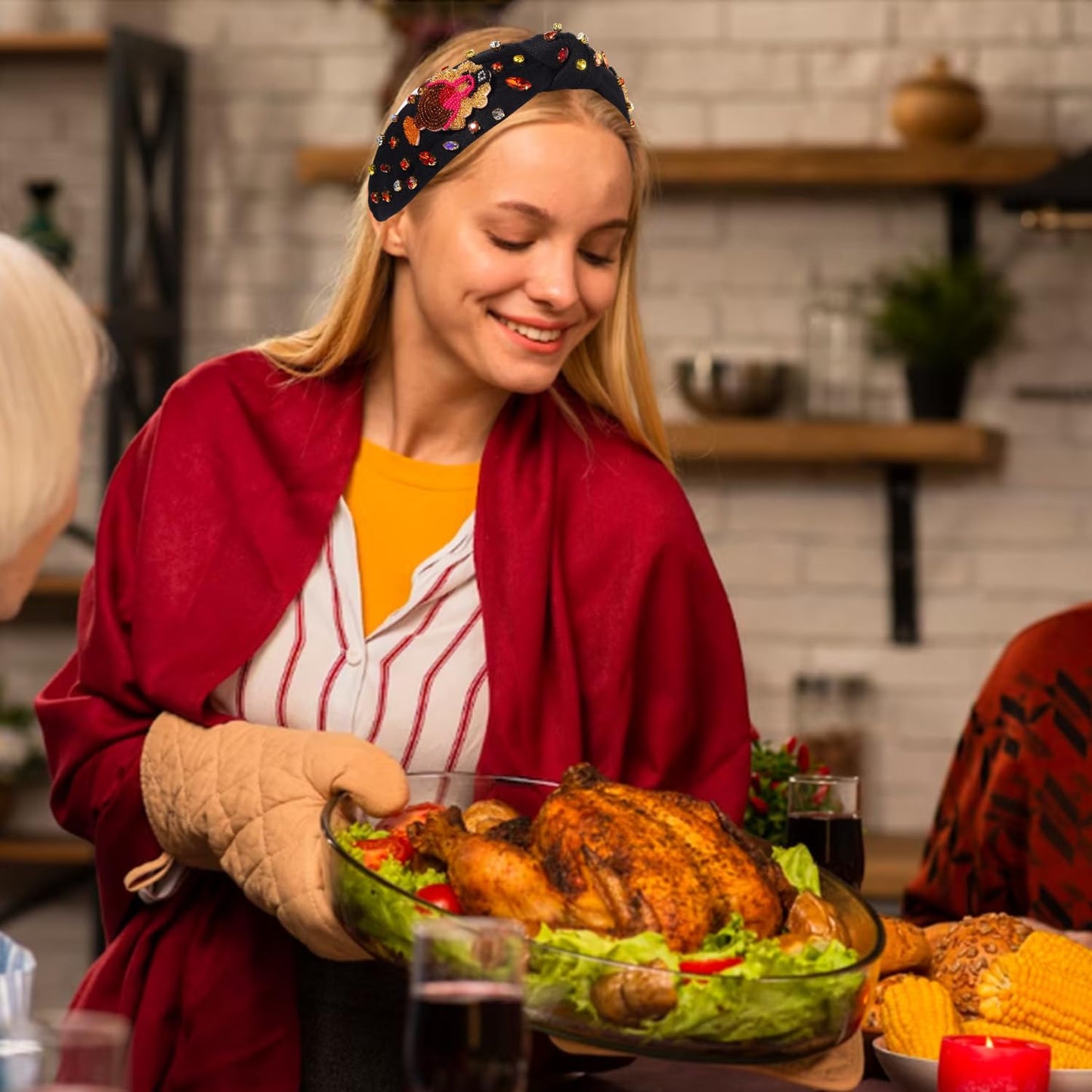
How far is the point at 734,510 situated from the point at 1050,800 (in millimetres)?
1941

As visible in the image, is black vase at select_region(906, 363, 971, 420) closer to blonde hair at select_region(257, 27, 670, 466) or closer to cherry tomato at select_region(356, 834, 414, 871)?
blonde hair at select_region(257, 27, 670, 466)

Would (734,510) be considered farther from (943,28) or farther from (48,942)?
→ (48,942)

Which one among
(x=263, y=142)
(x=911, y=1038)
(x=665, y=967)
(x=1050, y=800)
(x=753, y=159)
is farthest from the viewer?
(x=263, y=142)

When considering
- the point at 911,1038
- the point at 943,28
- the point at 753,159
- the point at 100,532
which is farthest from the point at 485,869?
the point at 943,28

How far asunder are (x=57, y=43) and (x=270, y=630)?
109 inches

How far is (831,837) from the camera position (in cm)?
172

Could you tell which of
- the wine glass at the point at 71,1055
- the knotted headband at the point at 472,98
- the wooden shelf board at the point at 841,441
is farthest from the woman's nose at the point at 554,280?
the wooden shelf board at the point at 841,441

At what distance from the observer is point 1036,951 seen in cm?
154

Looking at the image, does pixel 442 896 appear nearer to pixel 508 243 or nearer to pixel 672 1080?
pixel 672 1080

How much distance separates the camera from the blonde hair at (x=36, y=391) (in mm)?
1294

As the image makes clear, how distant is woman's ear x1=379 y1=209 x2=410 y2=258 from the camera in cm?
177

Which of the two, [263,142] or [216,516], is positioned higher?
[263,142]

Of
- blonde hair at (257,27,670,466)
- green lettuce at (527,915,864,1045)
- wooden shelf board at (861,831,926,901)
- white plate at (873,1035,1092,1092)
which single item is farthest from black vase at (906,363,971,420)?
green lettuce at (527,915,864,1045)

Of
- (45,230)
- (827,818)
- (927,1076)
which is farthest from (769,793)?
(45,230)
